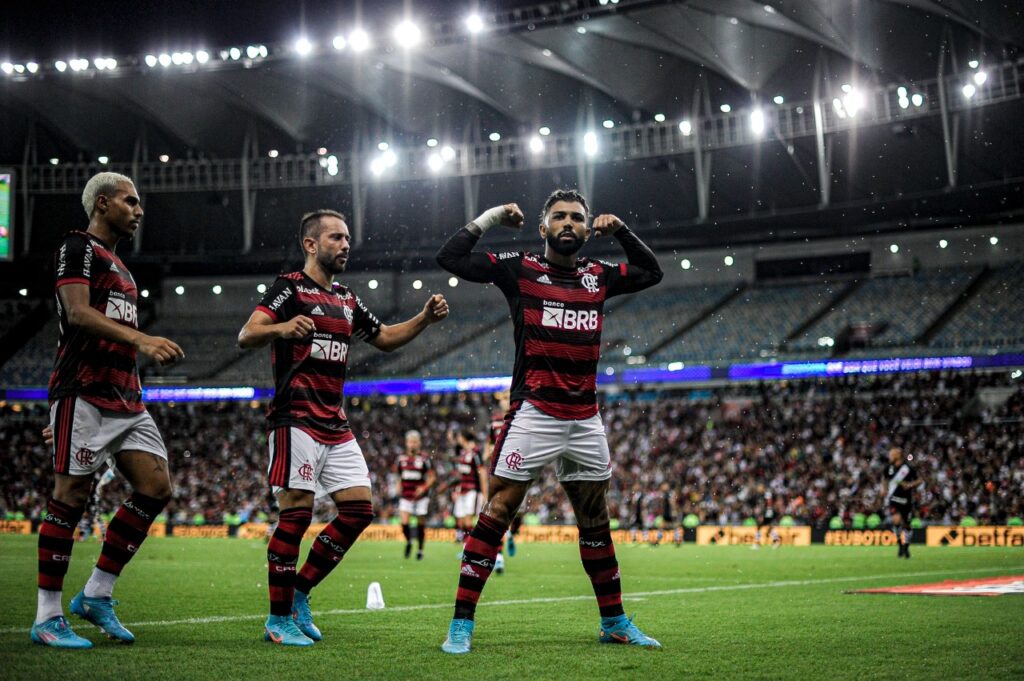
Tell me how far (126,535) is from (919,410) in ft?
106

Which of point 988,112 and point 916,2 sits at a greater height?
point 916,2

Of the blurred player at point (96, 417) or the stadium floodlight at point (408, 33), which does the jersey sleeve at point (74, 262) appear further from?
the stadium floodlight at point (408, 33)

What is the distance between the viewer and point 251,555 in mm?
19688

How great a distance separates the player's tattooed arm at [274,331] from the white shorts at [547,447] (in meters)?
1.25

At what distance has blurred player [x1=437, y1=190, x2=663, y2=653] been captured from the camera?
584 centimetres

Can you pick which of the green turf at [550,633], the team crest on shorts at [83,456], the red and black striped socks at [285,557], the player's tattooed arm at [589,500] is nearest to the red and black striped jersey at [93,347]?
the team crest on shorts at [83,456]

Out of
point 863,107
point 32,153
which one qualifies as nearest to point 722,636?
point 863,107

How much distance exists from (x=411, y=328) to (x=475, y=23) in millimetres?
32475

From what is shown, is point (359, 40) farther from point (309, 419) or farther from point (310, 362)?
point (309, 419)

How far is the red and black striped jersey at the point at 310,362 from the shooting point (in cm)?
616

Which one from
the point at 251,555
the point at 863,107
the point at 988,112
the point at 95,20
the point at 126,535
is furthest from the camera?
the point at 95,20

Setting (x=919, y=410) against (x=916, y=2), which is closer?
(x=916, y=2)

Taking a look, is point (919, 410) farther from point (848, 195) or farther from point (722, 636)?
point (722, 636)

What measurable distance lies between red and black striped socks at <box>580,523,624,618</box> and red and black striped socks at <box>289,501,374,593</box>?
4.40 ft
